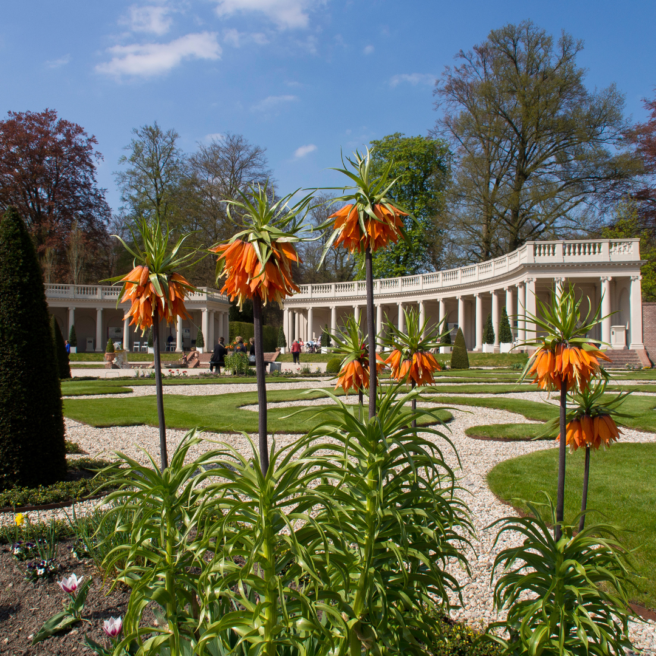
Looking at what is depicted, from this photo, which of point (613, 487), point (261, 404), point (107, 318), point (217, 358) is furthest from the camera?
point (107, 318)

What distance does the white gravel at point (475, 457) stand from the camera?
310cm

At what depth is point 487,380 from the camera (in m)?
18.3

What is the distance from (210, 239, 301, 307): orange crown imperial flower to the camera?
2078 mm

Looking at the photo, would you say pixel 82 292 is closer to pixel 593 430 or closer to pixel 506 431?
pixel 506 431

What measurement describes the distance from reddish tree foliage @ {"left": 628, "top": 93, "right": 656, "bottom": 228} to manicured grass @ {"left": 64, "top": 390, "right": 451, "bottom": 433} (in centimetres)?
3073

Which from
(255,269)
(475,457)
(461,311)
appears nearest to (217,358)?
(475,457)

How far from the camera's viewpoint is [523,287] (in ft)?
99.5

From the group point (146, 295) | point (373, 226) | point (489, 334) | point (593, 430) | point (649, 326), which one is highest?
point (373, 226)

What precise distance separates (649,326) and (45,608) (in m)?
31.7

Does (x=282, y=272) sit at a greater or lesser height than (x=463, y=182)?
lesser

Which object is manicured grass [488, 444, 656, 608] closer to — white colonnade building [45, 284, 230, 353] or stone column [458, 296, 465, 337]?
stone column [458, 296, 465, 337]

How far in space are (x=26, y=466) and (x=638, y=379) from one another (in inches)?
740

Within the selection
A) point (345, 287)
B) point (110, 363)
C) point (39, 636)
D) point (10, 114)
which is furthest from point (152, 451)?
point (10, 114)

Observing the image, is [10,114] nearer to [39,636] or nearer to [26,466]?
[26,466]
